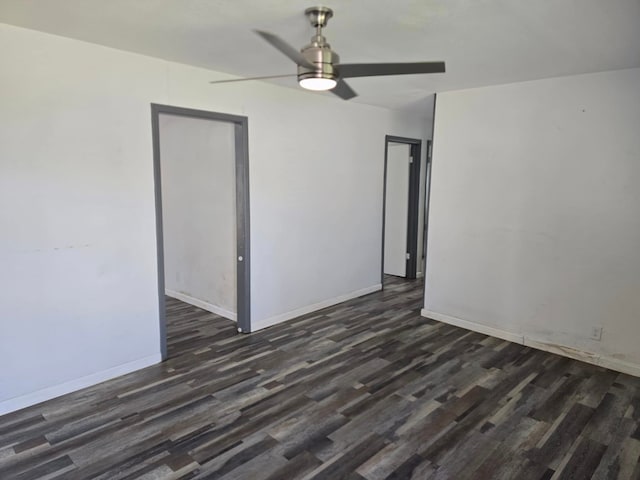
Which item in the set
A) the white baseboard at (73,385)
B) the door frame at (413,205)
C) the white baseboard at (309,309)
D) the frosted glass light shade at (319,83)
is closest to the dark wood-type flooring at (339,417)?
the white baseboard at (73,385)

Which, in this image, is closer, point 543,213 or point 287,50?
point 287,50

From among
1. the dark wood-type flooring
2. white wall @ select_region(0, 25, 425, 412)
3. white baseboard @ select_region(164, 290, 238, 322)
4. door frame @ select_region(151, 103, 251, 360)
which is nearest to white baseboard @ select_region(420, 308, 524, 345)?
the dark wood-type flooring

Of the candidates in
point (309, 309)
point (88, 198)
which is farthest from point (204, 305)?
point (88, 198)

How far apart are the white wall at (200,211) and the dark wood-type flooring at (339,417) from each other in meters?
0.90

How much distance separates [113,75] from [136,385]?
7.62 feet

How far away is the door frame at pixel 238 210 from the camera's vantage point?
3316mm

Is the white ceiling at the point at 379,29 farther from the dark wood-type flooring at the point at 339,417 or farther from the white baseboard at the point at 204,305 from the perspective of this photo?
the white baseboard at the point at 204,305

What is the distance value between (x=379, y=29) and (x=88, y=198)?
230 cm

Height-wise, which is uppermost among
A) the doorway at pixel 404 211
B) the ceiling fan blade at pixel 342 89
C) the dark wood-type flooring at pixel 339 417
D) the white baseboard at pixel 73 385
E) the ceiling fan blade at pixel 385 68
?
the ceiling fan blade at pixel 385 68

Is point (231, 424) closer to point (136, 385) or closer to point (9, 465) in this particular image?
point (136, 385)

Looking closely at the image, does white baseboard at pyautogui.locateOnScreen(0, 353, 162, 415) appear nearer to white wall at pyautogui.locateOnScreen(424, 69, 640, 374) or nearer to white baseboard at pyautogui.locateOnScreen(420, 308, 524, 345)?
white baseboard at pyautogui.locateOnScreen(420, 308, 524, 345)

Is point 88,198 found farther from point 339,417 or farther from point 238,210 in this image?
point 339,417

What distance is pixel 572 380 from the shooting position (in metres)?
3.26

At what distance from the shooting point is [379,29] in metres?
2.44
